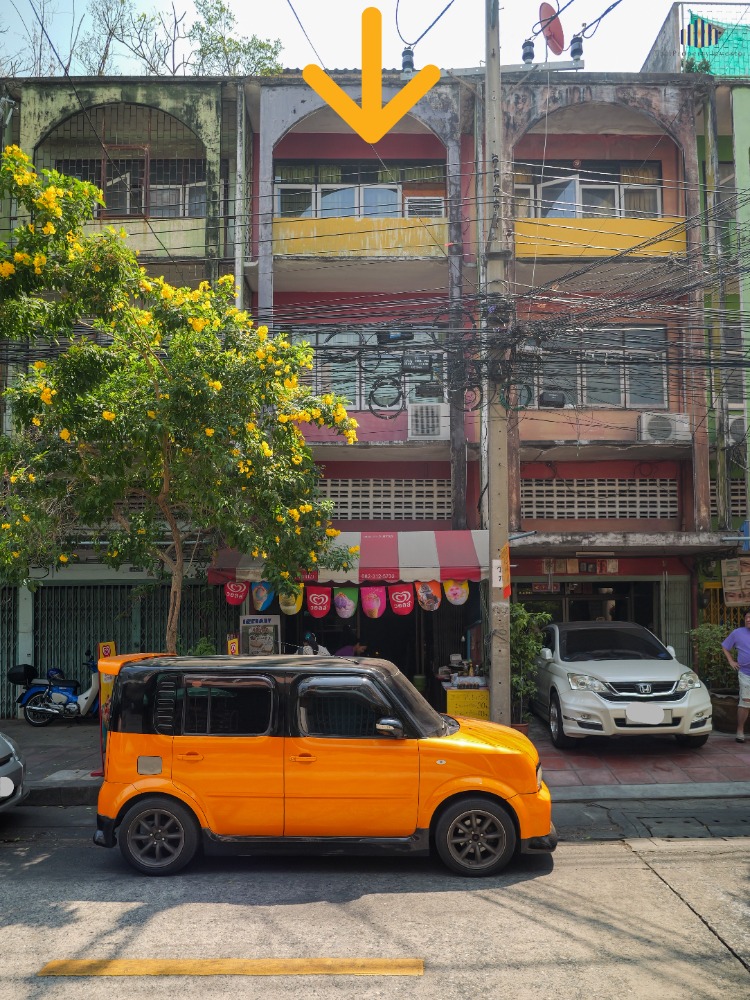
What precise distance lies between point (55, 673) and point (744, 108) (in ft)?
49.3

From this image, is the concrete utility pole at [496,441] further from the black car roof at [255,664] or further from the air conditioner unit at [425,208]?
the air conditioner unit at [425,208]

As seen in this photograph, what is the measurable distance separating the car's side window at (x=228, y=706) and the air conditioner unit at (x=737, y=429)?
1066cm

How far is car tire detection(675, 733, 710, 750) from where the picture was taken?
10.7 m

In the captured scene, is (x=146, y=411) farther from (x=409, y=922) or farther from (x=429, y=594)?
(x=409, y=922)

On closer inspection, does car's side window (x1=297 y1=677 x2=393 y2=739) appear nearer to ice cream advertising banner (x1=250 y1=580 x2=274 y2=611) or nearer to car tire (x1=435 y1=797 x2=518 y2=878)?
car tire (x1=435 y1=797 x2=518 y2=878)

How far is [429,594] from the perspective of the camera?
1217cm

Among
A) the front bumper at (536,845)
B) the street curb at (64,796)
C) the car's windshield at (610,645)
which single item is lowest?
the street curb at (64,796)

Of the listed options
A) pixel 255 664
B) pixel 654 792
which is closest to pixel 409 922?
pixel 255 664

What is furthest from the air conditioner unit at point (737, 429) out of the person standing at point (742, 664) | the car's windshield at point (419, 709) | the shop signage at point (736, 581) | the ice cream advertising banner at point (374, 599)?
the car's windshield at point (419, 709)

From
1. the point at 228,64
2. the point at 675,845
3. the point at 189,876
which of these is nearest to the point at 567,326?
the point at 675,845

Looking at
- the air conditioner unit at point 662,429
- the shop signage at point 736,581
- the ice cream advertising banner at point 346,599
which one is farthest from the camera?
the air conditioner unit at point 662,429

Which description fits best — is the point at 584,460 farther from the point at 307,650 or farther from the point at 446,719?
the point at 446,719

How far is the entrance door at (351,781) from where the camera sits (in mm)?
6504

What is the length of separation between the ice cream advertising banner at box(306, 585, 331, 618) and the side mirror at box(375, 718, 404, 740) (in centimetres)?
587
